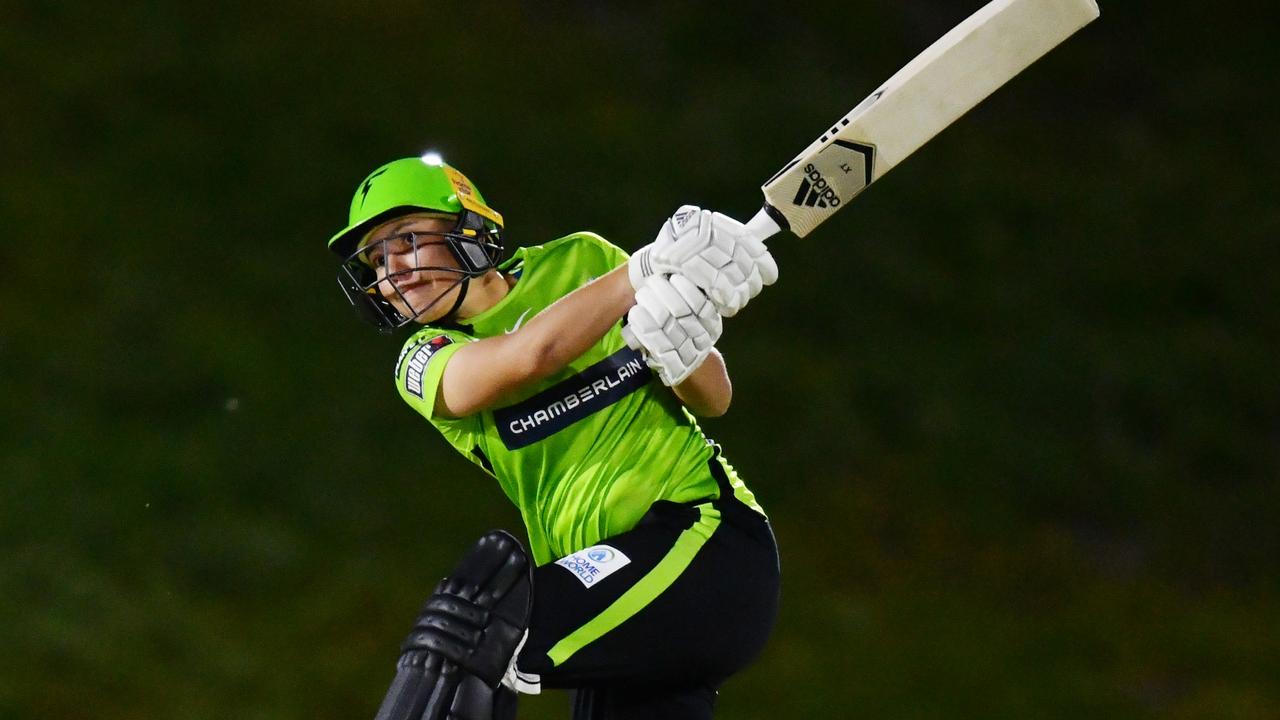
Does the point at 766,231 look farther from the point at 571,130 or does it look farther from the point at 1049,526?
the point at 571,130

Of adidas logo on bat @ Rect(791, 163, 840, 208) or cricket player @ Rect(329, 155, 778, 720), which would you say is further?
adidas logo on bat @ Rect(791, 163, 840, 208)

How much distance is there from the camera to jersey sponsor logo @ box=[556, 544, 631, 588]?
211 centimetres

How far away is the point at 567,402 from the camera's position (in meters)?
2.30

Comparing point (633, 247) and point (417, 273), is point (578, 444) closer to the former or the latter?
point (417, 273)

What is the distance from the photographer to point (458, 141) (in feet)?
16.8

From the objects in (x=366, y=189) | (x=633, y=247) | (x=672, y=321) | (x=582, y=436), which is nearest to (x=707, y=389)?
(x=582, y=436)

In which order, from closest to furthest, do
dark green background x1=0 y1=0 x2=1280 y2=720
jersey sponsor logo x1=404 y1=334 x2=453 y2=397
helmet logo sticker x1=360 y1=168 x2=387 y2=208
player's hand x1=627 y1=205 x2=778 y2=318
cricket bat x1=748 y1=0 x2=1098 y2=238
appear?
1. player's hand x1=627 y1=205 x2=778 y2=318
2. cricket bat x1=748 y1=0 x2=1098 y2=238
3. jersey sponsor logo x1=404 y1=334 x2=453 y2=397
4. helmet logo sticker x1=360 y1=168 x2=387 y2=208
5. dark green background x1=0 y1=0 x2=1280 y2=720

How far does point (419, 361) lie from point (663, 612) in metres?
0.51

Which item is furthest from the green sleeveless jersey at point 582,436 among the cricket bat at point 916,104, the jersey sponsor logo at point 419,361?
the cricket bat at point 916,104

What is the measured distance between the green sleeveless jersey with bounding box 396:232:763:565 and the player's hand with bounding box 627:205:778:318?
33 centimetres

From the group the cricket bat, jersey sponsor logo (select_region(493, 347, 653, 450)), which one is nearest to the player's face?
jersey sponsor logo (select_region(493, 347, 653, 450))

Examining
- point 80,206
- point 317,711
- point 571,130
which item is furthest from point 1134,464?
point 80,206

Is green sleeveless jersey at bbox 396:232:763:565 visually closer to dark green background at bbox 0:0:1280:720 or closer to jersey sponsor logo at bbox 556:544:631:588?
jersey sponsor logo at bbox 556:544:631:588

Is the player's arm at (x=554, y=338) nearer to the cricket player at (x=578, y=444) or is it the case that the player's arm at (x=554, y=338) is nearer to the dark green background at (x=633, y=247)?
the cricket player at (x=578, y=444)
